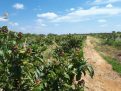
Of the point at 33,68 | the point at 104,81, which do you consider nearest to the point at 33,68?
the point at 33,68

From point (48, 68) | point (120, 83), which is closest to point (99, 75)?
point (120, 83)

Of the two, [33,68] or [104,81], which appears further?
[104,81]

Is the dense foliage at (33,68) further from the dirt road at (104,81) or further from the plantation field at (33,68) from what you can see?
the dirt road at (104,81)

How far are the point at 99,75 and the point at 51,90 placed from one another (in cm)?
1142

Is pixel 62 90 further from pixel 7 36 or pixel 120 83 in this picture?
pixel 120 83

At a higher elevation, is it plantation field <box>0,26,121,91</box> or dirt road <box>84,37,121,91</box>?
plantation field <box>0,26,121,91</box>

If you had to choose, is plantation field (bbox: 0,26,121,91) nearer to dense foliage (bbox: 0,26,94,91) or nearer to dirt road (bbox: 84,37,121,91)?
dense foliage (bbox: 0,26,94,91)

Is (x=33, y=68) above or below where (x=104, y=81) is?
above

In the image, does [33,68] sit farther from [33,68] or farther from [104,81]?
[104,81]

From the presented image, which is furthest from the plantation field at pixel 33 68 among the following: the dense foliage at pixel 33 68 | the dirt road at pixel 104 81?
the dirt road at pixel 104 81

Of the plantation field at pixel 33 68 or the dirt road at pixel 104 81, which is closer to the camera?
the plantation field at pixel 33 68

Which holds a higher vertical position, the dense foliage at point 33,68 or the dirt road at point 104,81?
the dense foliage at point 33,68

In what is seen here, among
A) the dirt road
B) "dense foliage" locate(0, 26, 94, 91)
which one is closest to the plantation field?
"dense foliage" locate(0, 26, 94, 91)

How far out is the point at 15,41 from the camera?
6.33 m
